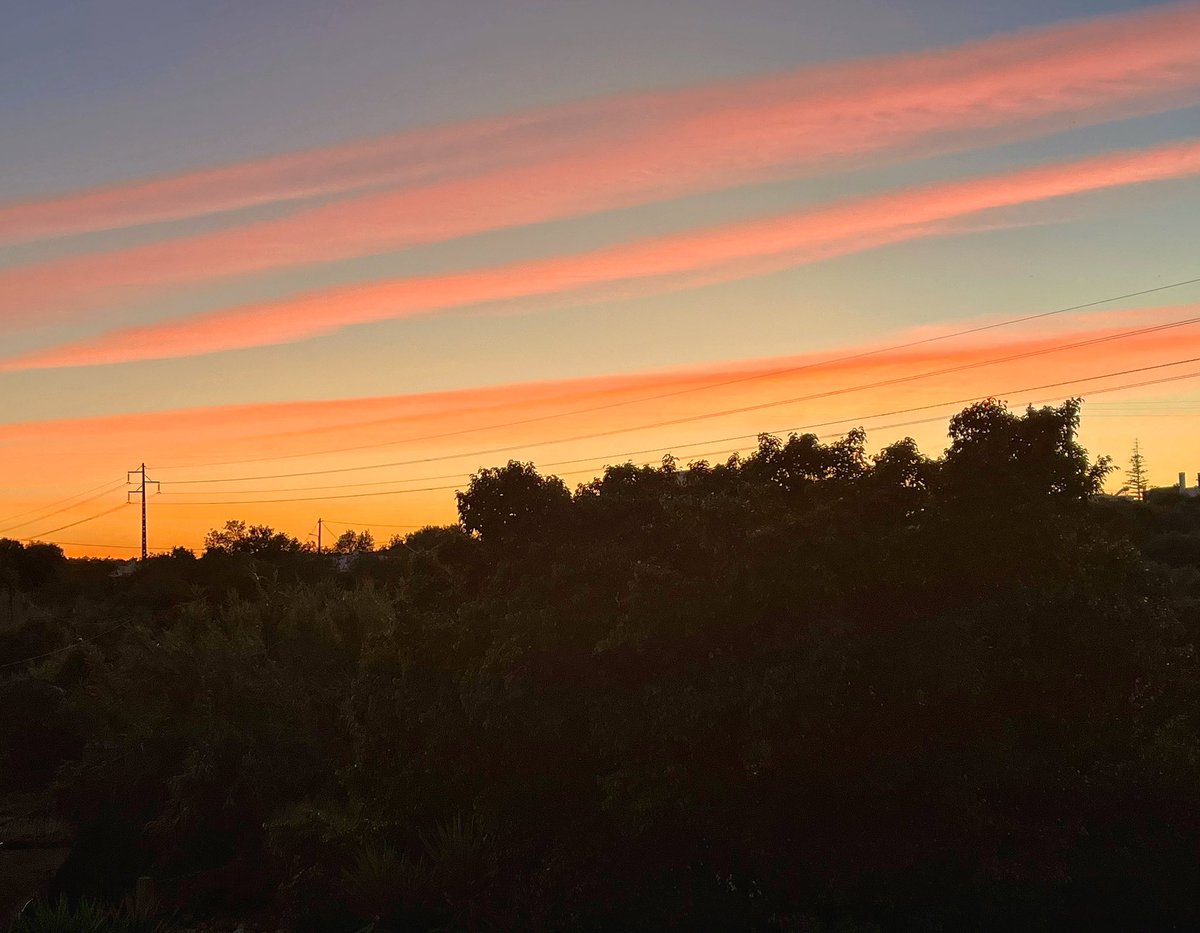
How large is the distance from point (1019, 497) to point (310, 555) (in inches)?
2676

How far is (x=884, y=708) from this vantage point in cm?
1571

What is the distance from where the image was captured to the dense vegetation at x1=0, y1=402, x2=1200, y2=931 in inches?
611

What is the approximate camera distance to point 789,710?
15.4 meters

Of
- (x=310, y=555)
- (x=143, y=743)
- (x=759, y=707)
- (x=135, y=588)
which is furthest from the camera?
(x=310, y=555)

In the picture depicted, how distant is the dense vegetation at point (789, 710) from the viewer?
15.5 metres

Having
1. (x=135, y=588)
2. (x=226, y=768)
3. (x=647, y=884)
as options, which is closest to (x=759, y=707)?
(x=647, y=884)

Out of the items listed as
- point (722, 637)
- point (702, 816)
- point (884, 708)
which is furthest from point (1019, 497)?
point (702, 816)

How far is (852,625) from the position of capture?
15633 millimetres

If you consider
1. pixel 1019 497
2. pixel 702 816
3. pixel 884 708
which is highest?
pixel 1019 497

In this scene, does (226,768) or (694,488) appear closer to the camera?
(694,488)

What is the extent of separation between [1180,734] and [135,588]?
195 feet

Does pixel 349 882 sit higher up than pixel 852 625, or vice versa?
pixel 852 625

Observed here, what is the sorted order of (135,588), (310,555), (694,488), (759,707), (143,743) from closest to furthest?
1. (759,707)
2. (694,488)
3. (143,743)
4. (135,588)
5. (310,555)

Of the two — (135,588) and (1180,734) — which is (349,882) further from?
(135,588)
